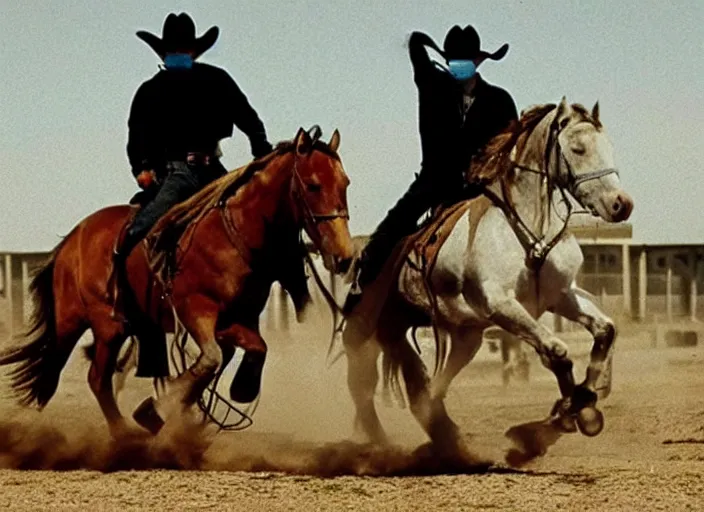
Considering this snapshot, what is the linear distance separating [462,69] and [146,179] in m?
2.07

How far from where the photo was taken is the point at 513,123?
9258 millimetres

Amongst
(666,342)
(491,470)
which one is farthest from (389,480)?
(666,342)

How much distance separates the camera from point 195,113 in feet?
30.1

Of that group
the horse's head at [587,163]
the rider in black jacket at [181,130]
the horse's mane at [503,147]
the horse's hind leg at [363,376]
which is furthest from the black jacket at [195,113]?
the horse's head at [587,163]

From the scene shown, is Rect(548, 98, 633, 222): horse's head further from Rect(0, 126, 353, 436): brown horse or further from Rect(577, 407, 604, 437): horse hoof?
Rect(0, 126, 353, 436): brown horse

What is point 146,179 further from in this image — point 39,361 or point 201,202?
Result: point 39,361

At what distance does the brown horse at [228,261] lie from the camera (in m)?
8.26

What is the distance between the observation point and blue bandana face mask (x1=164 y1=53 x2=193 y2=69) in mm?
9323

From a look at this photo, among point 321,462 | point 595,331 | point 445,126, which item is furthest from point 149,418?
point 595,331

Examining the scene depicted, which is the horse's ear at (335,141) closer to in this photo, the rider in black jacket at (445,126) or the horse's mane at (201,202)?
the horse's mane at (201,202)

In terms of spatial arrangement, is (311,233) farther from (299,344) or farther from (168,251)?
(299,344)

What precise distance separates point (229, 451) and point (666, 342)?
37.0 feet

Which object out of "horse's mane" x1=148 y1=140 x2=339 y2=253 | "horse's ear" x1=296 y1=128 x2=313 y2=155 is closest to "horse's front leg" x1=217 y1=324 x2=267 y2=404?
"horse's mane" x1=148 y1=140 x2=339 y2=253

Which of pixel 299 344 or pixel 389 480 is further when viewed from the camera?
pixel 299 344
